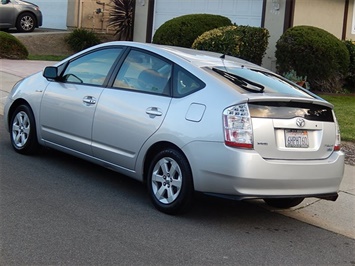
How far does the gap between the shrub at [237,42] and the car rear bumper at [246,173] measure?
852 centimetres

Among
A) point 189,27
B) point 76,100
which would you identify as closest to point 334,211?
point 76,100

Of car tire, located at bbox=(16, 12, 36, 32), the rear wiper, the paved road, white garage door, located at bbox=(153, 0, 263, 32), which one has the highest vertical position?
white garage door, located at bbox=(153, 0, 263, 32)

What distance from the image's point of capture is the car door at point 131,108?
5.54 metres

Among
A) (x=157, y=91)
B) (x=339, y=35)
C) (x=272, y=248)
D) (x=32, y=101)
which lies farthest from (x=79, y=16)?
(x=272, y=248)

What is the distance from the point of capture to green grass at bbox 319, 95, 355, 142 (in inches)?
381

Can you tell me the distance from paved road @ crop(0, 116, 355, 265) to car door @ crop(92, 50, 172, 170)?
0.53m

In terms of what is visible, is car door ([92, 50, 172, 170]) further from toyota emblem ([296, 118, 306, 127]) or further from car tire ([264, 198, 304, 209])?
car tire ([264, 198, 304, 209])

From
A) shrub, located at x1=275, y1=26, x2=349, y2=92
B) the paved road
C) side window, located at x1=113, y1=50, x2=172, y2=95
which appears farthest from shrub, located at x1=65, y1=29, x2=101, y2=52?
side window, located at x1=113, y1=50, x2=172, y2=95

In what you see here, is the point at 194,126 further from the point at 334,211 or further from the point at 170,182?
the point at 334,211

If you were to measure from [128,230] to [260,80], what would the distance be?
2178 millimetres

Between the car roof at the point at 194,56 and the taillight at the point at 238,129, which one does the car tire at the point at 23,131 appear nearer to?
the car roof at the point at 194,56

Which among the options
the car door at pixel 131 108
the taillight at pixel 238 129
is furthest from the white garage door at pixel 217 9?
the taillight at pixel 238 129

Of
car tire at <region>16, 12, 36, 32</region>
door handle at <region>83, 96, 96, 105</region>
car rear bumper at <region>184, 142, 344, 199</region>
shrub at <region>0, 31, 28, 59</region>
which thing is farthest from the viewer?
car tire at <region>16, 12, 36, 32</region>

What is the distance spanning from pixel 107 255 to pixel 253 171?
4.94ft
